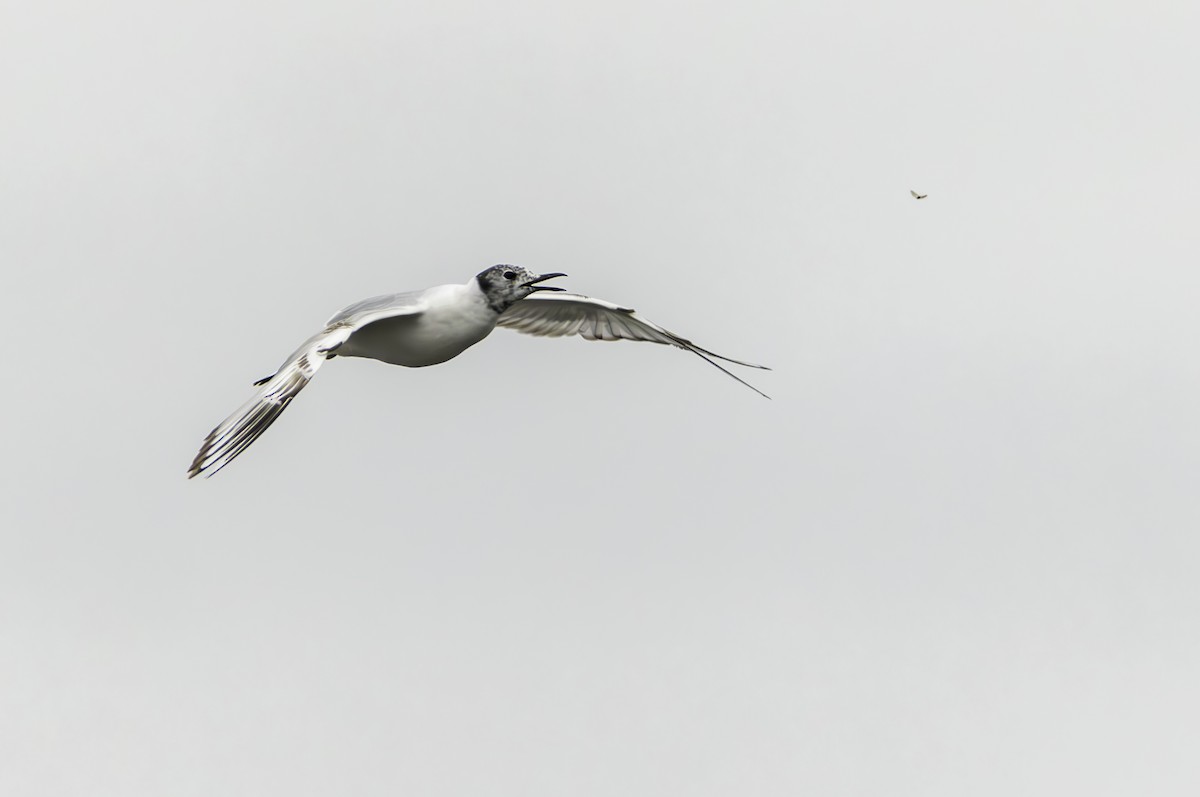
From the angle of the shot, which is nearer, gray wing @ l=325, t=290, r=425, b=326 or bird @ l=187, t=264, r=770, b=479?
bird @ l=187, t=264, r=770, b=479

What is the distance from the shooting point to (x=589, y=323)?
2794 cm

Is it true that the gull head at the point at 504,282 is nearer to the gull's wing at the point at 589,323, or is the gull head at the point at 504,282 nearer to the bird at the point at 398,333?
the bird at the point at 398,333

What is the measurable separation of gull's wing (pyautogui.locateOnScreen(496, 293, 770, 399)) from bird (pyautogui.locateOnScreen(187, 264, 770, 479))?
0.50 m

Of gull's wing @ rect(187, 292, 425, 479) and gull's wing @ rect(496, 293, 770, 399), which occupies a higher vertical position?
gull's wing @ rect(187, 292, 425, 479)

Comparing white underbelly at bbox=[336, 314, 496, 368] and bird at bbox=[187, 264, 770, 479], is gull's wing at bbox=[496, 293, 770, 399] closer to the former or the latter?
bird at bbox=[187, 264, 770, 479]

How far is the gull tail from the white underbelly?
1.66 m

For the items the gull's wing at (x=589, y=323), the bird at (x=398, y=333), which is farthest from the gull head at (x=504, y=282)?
the gull's wing at (x=589, y=323)

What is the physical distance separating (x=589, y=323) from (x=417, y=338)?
211 inches

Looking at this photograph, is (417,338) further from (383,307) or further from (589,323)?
(589,323)

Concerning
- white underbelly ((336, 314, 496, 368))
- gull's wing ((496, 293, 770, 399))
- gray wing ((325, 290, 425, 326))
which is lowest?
gull's wing ((496, 293, 770, 399))

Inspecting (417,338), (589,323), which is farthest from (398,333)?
(589,323)

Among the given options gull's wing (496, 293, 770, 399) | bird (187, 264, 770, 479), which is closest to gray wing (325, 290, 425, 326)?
bird (187, 264, 770, 479)

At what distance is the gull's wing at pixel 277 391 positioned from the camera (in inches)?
782

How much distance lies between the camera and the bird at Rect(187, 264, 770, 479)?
796 inches
